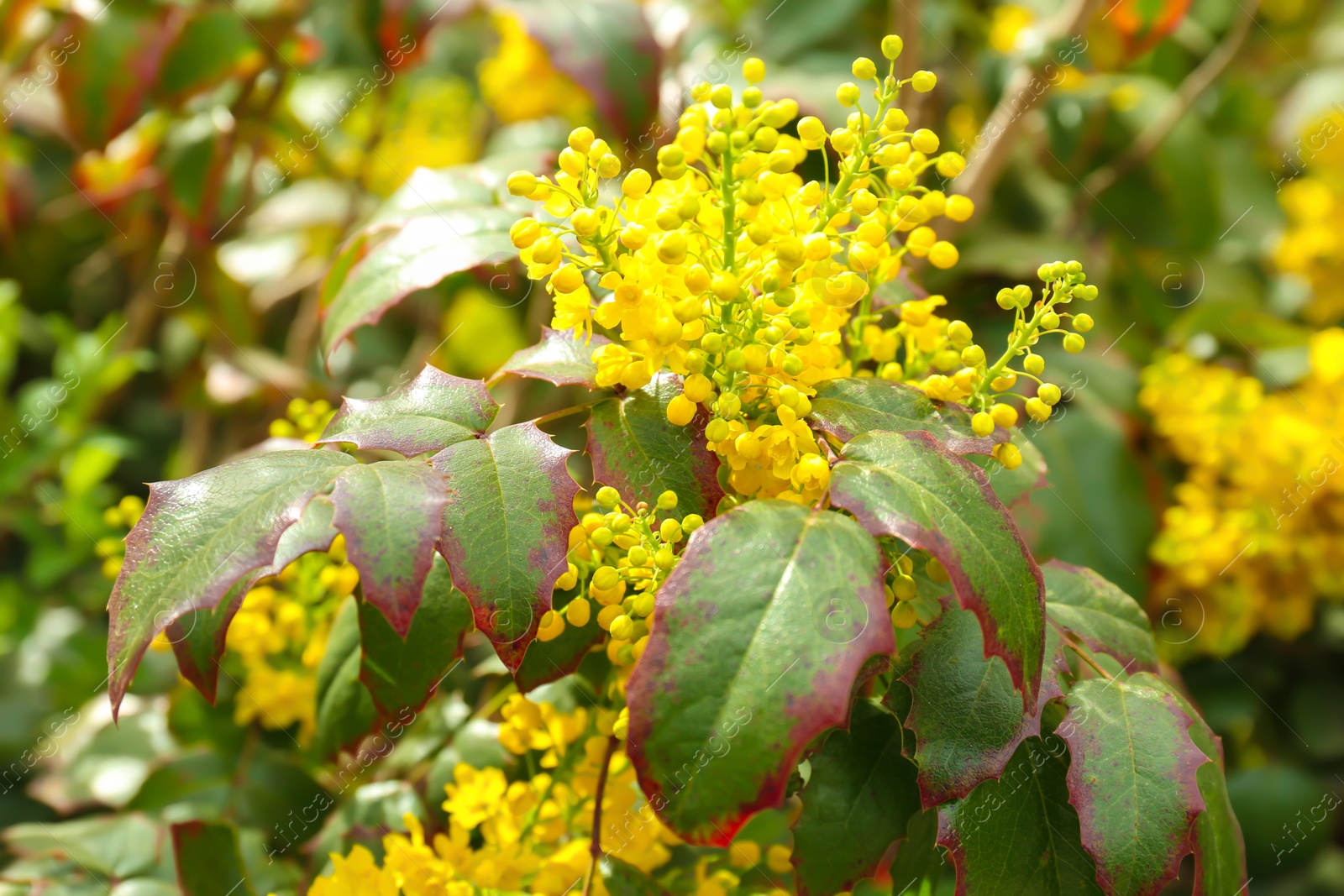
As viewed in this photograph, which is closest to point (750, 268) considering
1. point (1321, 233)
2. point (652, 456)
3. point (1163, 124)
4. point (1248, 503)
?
point (652, 456)

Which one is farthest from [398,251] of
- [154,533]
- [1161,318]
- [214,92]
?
[1161,318]

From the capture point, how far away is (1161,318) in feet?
5.10

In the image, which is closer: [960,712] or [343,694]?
[960,712]

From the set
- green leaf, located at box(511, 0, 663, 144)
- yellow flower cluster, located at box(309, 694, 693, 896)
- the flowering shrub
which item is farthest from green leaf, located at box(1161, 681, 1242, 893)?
green leaf, located at box(511, 0, 663, 144)

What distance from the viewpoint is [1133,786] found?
0.54 meters

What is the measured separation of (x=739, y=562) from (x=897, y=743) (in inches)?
8.6

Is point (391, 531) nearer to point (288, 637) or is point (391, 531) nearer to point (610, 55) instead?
point (288, 637)

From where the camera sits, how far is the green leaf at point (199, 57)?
1.28 m

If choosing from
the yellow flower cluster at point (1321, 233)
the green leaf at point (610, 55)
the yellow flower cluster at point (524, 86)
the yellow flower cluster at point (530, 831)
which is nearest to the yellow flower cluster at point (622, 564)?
the yellow flower cluster at point (530, 831)

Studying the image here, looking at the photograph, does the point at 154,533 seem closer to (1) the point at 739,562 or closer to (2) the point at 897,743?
(1) the point at 739,562

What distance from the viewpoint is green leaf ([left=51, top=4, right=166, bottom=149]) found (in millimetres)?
1217

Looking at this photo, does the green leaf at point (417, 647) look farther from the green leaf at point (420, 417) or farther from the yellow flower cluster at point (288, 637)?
the yellow flower cluster at point (288, 637)

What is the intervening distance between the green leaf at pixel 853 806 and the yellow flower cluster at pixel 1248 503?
30.0 inches

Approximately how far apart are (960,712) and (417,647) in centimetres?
33
